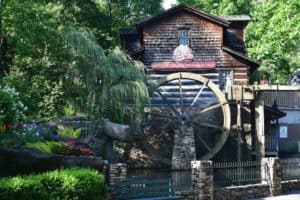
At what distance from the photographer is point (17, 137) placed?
15023 millimetres

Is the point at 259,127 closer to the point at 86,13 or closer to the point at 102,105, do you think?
the point at 102,105

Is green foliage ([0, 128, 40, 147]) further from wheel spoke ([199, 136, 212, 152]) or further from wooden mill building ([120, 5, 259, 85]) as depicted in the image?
wooden mill building ([120, 5, 259, 85])

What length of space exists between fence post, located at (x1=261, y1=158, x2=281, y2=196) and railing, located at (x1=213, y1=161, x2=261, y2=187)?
23cm

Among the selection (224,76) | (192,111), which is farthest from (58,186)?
(224,76)

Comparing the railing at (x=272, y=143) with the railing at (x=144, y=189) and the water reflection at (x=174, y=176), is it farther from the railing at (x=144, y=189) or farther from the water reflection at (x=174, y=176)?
the railing at (x=144, y=189)

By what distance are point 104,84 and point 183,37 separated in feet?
24.4

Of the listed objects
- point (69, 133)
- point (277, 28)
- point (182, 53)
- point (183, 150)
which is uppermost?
point (277, 28)

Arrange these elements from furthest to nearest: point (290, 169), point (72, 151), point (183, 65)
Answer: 1. point (183, 65)
2. point (290, 169)
3. point (72, 151)

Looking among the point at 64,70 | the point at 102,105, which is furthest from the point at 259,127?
the point at 64,70

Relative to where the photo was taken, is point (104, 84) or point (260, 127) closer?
point (104, 84)

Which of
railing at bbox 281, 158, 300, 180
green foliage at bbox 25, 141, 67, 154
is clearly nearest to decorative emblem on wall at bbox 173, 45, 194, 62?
railing at bbox 281, 158, 300, 180

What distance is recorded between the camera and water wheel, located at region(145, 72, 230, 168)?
23.8m

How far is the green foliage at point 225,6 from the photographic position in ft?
124

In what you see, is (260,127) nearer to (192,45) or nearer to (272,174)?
(272,174)
